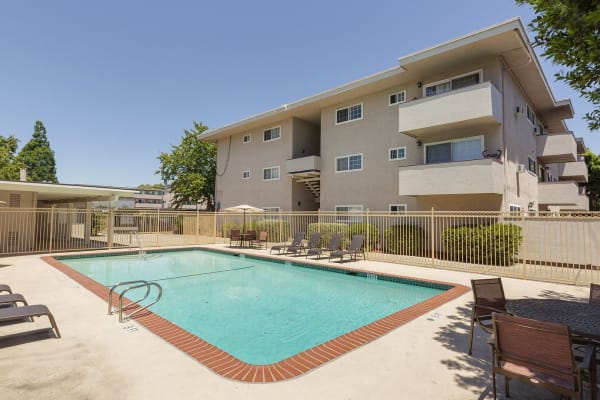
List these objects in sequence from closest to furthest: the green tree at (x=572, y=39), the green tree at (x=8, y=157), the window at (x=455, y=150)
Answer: the green tree at (x=572, y=39)
the window at (x=455, y=150)
the green tree at (x=8, y=157)

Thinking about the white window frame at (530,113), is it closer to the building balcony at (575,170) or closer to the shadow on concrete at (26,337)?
the building balcony at (575,170)

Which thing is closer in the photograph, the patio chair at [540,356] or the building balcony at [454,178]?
the patio chair at [540,356]

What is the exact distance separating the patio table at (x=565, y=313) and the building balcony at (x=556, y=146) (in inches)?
717

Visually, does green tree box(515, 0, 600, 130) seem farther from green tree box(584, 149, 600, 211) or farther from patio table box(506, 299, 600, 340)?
green tree box(584, 149, 600, 211)

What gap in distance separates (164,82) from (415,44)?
17.0 meters

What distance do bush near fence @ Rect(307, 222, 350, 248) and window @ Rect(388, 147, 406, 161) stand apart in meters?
4.80

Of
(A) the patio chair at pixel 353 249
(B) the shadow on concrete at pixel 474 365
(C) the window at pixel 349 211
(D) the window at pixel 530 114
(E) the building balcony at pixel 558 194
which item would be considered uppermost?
(D) the window at pixel 530 114

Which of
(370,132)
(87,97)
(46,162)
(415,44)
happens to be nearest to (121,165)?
(46,162)

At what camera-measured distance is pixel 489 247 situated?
11.3m

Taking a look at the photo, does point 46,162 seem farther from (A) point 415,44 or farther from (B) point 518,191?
(B) point 518,191

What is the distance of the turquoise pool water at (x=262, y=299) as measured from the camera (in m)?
5.46

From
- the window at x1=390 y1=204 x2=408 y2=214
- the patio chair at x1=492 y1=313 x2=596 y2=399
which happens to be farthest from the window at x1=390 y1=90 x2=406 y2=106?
the patio chair at x1=492 y1=313 x2=596 y2=399

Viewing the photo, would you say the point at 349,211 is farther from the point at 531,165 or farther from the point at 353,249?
the point at 531,165

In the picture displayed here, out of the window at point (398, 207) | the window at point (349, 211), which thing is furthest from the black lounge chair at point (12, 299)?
the window at point (398, 207)
